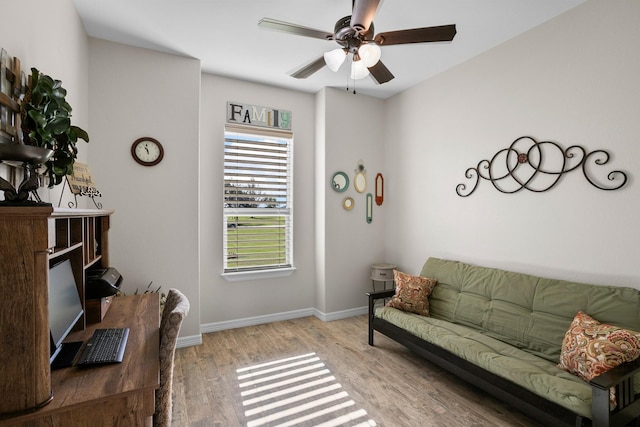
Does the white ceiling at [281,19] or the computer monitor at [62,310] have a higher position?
the white ceiling at [281,19]

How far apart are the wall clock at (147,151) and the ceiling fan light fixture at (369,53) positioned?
2121 mm

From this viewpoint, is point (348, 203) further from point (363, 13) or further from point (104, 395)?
point (104, 395)

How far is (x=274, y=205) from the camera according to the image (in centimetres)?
398

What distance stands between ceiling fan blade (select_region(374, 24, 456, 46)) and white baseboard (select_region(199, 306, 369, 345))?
3067mm

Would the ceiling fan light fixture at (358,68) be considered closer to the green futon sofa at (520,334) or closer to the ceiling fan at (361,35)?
the ceiling fan at (361,35)

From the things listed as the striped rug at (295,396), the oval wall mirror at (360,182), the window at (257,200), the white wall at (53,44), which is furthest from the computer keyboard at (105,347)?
the oval wall mirror at (360,182)

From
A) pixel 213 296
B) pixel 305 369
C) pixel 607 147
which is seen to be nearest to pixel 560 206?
pixel 607 147

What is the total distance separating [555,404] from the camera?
5.82 feet

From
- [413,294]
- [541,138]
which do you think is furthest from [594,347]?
[541,138]

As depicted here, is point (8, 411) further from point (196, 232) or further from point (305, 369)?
point (196, 232)

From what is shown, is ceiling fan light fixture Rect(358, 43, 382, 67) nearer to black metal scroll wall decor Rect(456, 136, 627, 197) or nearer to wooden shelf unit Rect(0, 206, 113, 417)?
black metal scroll wall decor Rect(456, 136, 627, 197)

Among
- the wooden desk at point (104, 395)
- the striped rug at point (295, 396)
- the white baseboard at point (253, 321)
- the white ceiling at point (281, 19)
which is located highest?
the white ceiling at point (281, 19)

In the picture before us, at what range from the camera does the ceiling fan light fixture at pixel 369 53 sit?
6.55 feet

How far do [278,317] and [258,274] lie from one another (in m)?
0.62
